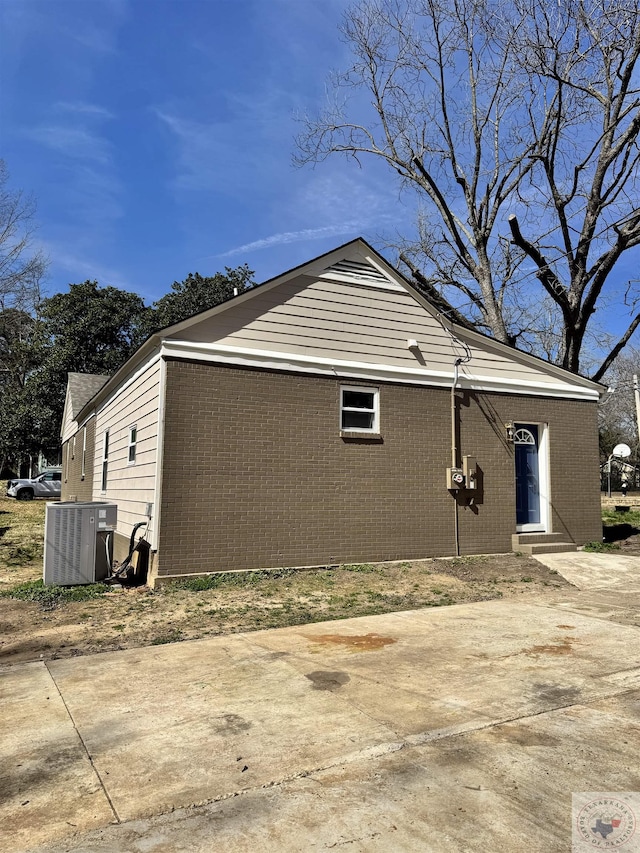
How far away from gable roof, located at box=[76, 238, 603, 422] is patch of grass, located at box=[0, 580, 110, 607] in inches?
139

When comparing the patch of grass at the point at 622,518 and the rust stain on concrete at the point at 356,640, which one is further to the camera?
the patch of grass at the point at 622,518

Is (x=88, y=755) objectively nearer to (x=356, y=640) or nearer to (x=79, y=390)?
(x=356, y=640)

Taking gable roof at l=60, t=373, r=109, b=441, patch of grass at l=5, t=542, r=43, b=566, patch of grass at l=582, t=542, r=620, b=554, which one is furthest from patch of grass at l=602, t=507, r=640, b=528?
gable roof at l=60, t=373, r=109, b=441

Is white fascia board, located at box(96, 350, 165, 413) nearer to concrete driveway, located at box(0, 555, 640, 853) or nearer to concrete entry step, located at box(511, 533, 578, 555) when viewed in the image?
concrete driveway, located at box(0, 555, 640, 853)

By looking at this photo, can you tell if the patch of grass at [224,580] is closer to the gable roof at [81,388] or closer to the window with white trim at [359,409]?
the window with white trim at [359,409]

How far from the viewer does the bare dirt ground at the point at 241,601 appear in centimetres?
625

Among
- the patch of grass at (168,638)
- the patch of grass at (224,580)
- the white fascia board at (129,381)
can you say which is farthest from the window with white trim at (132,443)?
the patch of grass at (168,638)

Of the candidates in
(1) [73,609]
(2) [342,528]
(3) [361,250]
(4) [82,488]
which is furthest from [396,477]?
(4) [82,488]

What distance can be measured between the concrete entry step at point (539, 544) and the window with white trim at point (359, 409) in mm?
3738

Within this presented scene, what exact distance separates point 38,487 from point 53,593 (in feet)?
81.2

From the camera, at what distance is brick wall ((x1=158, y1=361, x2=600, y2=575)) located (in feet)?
29.0

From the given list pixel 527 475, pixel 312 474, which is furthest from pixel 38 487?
pixel 527 475

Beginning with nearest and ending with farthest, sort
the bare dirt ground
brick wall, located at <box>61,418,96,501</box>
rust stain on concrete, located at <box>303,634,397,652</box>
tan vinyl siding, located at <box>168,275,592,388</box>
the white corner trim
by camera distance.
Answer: rust stain on concrete, located at <box>303,634,397,652</box>, the bare dirt ground, the white corner trim, tan vinyl siding, located at <box>168,275,592,388</box>, brick wall, located at <box>61,418,96,501</box>

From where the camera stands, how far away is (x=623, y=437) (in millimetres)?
49688
